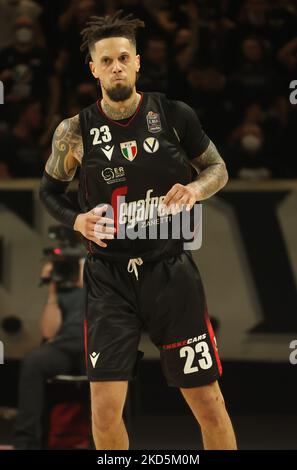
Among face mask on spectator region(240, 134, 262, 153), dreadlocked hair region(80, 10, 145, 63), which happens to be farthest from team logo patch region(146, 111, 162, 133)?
face mask on spectator region(240, 134, 262, 153)

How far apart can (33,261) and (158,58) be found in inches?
77.4

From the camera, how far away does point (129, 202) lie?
458cm

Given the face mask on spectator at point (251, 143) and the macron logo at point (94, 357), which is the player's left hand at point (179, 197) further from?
the face mask on spectator at point (251, 143)

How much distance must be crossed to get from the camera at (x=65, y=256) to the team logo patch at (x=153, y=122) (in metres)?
2.09

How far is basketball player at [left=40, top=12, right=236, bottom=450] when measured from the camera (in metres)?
4.57

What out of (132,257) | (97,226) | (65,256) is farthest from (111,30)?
(65,256)

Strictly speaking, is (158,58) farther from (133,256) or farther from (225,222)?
(133,256)

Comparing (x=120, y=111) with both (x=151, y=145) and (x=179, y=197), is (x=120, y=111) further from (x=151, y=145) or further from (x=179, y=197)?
(x=179, y=197)

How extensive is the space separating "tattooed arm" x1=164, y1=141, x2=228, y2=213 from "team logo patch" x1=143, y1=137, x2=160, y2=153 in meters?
0.23

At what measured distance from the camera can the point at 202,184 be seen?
4574mm

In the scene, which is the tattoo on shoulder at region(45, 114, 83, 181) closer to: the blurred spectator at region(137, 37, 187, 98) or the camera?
the camera

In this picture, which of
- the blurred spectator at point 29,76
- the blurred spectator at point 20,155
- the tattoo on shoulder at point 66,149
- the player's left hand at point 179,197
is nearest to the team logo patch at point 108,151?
the tattoo on shoulder at point 66,149

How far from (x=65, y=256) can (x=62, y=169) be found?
6.25 ft
